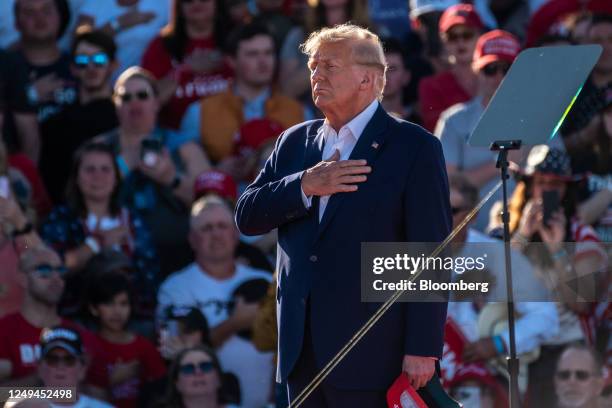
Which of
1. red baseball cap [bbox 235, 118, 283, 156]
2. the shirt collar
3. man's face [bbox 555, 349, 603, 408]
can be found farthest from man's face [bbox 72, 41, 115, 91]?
the shirt collar

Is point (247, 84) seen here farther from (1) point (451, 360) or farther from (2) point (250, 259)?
(1) point (451, 360)

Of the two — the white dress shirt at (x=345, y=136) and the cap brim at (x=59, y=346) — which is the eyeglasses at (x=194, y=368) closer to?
the cap brim at (x=59, y=346)

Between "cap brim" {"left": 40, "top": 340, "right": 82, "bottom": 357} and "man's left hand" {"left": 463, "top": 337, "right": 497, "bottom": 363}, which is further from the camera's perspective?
"cap brim" {"left": 40, "top": 340, "right": 82, "bottom": 357}

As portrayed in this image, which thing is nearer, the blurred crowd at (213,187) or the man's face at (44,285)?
the blurred crowd at (213,187)

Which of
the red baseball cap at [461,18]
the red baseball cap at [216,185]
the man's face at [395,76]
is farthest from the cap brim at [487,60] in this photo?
the red baseball cap at [216,185]

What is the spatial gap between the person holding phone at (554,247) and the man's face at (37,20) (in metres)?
3.52

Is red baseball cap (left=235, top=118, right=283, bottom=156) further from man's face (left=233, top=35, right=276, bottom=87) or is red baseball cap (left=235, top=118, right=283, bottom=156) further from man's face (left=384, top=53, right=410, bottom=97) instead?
man's face (left=384, top=53, right=410, bottom=97)

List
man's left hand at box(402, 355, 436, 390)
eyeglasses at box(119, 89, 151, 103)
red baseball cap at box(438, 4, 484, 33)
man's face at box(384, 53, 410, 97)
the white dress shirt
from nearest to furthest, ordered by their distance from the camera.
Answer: man's left hand at box(402, 355, 436, 390) → the white dress shirt → eyeglasses at box(119, 89, 151, 103) → red baseball cap at box(438, 4, 484, 33) → man's face at box(384, 53, 410, 97)

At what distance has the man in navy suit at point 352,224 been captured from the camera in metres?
4.95

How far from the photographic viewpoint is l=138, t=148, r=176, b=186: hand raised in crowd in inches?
337

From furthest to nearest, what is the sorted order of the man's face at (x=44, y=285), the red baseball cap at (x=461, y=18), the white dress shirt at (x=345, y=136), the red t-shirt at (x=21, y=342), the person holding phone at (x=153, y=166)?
1. the red baseball cap at (x=461, y=18)
2. the person holding phone at (x=153, y=166)
3. the man's face at (x=44, y=285)
4. the red t-shirt at (x=21, y=342)
5. the white dress shirt at (x=345, y=136)

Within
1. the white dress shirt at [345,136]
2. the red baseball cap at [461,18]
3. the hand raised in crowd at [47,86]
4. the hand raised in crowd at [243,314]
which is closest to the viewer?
the white dress shirt at [345,136]

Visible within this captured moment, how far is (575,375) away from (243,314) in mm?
1951

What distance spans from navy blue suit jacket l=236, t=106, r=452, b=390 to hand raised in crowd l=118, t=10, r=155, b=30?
192 inches
